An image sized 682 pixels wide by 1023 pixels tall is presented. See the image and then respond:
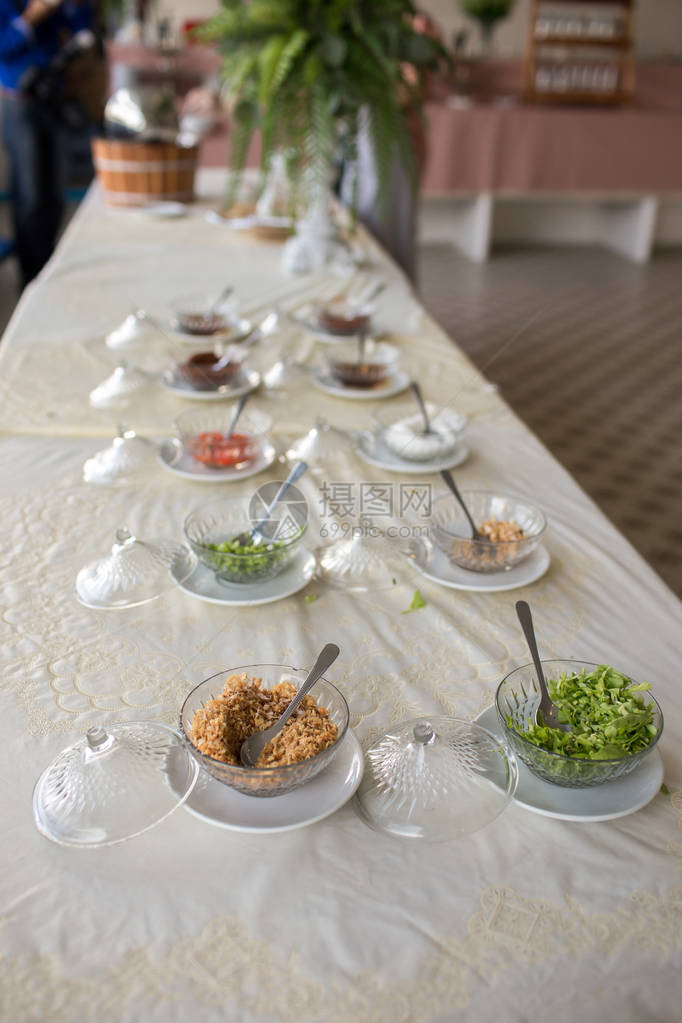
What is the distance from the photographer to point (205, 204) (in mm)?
2742

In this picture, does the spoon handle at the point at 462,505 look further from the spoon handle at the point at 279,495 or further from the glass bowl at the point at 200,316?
the glass bowl at the point at 200,316

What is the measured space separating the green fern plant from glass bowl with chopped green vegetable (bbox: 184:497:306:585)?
119cm

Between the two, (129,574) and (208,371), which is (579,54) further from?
(129,574)

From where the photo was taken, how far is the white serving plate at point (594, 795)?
60 cm

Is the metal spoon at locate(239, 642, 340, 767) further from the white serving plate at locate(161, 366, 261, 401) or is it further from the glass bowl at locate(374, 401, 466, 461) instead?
the white serving plate at locate(161, 366, 261, 401)

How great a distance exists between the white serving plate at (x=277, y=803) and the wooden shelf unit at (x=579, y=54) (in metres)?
4.94

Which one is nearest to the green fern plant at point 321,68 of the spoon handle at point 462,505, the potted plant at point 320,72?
the potted plant at point 320,72

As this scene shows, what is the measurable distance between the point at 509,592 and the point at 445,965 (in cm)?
44

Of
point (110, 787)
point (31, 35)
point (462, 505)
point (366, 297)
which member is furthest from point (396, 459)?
point (31, 35)

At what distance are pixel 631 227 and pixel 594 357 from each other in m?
2.06

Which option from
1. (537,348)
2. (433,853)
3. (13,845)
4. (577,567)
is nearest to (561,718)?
(433,853)

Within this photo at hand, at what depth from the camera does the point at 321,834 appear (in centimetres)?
59

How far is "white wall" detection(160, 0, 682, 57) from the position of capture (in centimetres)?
519

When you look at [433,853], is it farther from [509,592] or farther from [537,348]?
[537,348]
